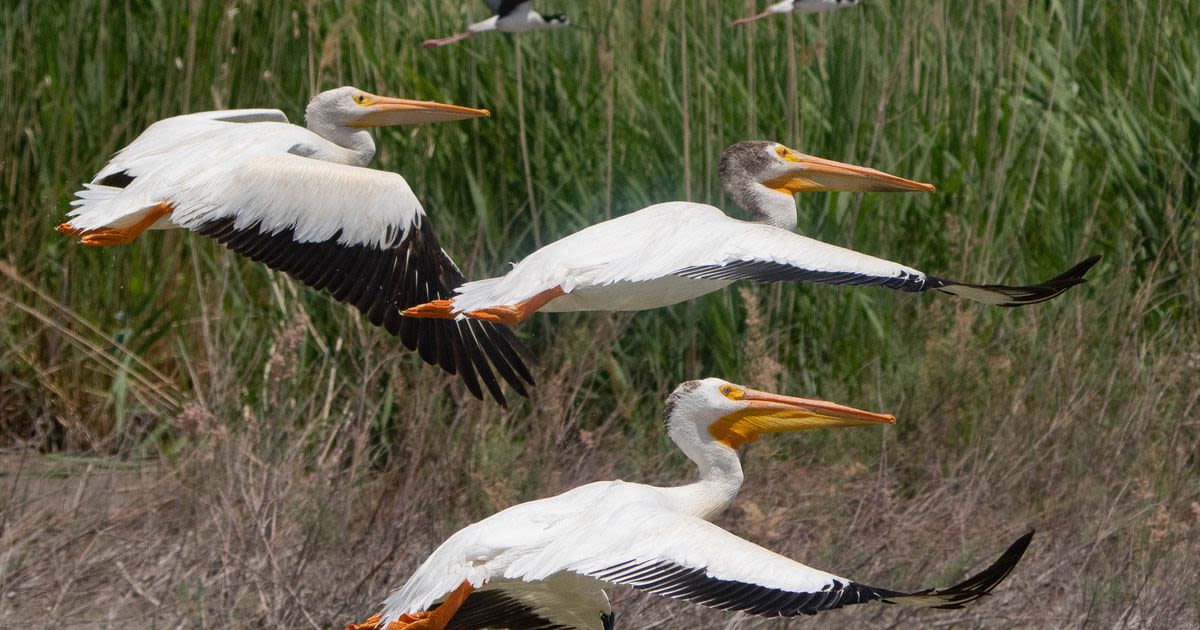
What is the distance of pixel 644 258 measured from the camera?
4434 millimetres

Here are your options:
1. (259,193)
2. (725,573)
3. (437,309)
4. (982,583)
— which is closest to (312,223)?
(259,193)

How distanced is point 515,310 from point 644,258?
13.7 inches

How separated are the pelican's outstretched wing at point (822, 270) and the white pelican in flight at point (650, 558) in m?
0.30

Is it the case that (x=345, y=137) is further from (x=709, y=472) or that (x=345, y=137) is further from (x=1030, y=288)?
(x=1030, y=288)

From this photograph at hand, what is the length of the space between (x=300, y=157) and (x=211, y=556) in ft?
4.06

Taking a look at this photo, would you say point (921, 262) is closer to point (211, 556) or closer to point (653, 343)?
point (653, 343)

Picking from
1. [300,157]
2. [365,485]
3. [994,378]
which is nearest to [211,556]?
[365,485]

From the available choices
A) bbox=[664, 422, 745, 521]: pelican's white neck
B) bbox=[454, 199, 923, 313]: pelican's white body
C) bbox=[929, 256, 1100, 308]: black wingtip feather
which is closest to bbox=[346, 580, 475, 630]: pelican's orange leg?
bbox=[664, 422, 745, 521]: pelican's white neck

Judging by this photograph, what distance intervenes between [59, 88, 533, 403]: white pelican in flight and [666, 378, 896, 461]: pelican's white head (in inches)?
38.2

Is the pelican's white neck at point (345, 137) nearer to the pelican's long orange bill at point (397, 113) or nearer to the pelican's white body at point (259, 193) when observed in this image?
the pelican's long orange bill at point (397, 113)

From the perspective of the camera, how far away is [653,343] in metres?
6.23

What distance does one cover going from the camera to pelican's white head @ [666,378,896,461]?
164 inches

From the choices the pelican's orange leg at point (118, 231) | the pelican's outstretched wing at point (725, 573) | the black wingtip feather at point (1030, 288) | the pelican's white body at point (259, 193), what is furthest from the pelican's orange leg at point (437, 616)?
the pelican's orange leg at point (118, 231)

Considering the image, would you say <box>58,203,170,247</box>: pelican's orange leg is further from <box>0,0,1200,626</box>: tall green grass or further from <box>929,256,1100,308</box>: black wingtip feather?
<box>929,256,1100,308</box>: black wingtip feather
